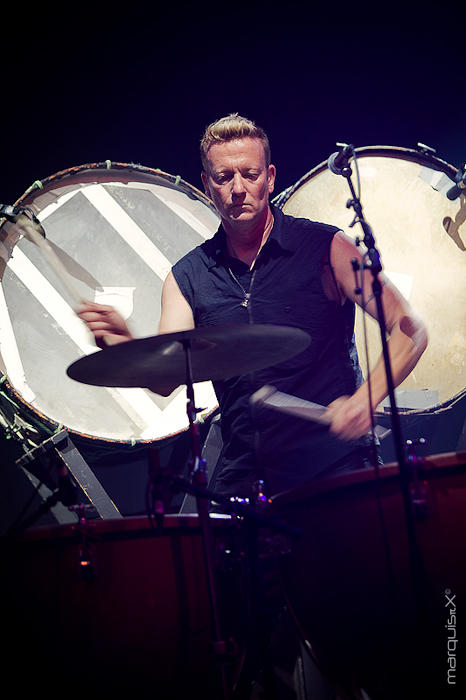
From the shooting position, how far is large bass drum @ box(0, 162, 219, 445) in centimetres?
235

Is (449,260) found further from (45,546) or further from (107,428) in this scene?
(45,546)

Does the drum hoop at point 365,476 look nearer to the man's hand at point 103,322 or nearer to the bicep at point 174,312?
the man's hand at point 103,322

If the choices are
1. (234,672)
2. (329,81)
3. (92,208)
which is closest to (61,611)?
(234,672)

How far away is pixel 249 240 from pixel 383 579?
1.27 m

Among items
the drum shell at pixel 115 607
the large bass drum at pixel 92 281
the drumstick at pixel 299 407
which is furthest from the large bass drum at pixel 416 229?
the drum shell at pixel 115 607

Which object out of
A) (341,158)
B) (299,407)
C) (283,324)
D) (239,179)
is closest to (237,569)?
(299,407)

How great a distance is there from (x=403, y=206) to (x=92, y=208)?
4.35 ft

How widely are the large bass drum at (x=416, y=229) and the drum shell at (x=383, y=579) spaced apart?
1.44 m

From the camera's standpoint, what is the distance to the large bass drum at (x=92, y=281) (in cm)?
235

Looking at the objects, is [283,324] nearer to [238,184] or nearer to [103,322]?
[238,184]

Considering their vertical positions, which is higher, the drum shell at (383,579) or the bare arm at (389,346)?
the bare arm at (389,346)

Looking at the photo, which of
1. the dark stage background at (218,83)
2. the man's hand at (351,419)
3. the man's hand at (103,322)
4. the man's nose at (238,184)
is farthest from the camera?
the dark stage background at (218,83)

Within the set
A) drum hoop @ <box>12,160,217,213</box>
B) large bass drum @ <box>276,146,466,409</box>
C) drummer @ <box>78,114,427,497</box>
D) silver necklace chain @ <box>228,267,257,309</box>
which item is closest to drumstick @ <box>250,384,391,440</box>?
drummer @ <box>78,114,427,497</box>

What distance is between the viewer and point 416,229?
2729 millimetres
